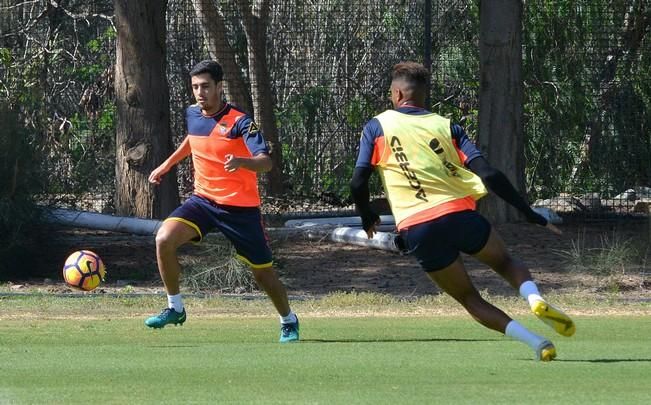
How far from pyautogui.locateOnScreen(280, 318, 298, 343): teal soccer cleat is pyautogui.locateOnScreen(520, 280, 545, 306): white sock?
7.38 feet

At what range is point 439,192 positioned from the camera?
7.47 metres

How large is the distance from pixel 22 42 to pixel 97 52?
3.99 ft

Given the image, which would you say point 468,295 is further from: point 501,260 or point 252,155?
point 252,155

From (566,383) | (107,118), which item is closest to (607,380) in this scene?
(566,383)

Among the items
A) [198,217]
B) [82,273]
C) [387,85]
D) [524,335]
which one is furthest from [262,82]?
[524,335]

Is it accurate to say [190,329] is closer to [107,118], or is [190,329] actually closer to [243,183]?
[243,183]

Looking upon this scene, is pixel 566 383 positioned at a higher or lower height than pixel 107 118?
lower

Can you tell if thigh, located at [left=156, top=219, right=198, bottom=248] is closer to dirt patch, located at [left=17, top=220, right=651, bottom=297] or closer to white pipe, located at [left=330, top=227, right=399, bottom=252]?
dirt patch, located at [left=17, top=220, right=651, bottom=297]

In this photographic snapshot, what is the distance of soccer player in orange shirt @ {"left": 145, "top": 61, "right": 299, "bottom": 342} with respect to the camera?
894 centimetres

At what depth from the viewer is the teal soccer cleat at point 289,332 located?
8.98 meters

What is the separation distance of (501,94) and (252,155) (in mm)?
7606

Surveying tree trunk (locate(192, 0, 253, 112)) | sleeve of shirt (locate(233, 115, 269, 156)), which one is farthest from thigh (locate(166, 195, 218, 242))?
tree trunk (locate(192, 0, 253, 112))

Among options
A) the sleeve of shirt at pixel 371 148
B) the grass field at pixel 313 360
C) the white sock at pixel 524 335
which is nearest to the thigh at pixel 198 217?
the grass field at pixel 313 360

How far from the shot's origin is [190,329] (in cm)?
1005
